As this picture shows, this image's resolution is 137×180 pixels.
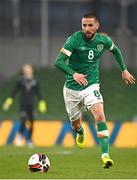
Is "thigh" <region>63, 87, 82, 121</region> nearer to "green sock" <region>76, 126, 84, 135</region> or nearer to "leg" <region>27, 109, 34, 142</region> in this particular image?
"green sock" <region>76, 126, 84, 135</region>

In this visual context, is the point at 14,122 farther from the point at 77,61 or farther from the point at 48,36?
the point at 77,61

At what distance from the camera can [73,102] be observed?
15.3 meters

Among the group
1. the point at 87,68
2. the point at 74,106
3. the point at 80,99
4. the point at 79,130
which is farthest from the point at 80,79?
the point at 79,130

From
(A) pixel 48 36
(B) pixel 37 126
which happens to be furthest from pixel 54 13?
(B) pixel 37 126

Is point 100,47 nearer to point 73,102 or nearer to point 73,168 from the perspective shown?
point 73,102

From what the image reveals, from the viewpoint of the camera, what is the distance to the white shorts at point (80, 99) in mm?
14469

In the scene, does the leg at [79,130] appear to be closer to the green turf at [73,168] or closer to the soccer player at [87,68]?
the green turf at [73,168]

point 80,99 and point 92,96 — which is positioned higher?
point 92,96

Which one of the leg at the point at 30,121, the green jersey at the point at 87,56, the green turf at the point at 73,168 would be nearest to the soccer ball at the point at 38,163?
the green turf at the point at 73,168

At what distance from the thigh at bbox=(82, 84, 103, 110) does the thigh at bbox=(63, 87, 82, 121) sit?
362 mm

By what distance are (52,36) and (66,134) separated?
11.0m

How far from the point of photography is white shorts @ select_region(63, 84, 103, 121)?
→ 1447 centimetres

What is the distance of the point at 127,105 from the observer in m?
33.7

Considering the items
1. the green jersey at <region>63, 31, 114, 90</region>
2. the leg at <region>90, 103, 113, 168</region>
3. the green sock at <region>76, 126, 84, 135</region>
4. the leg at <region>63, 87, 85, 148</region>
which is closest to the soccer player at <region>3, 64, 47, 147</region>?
the green sock at <region>76, 126, 84, 135</region>
